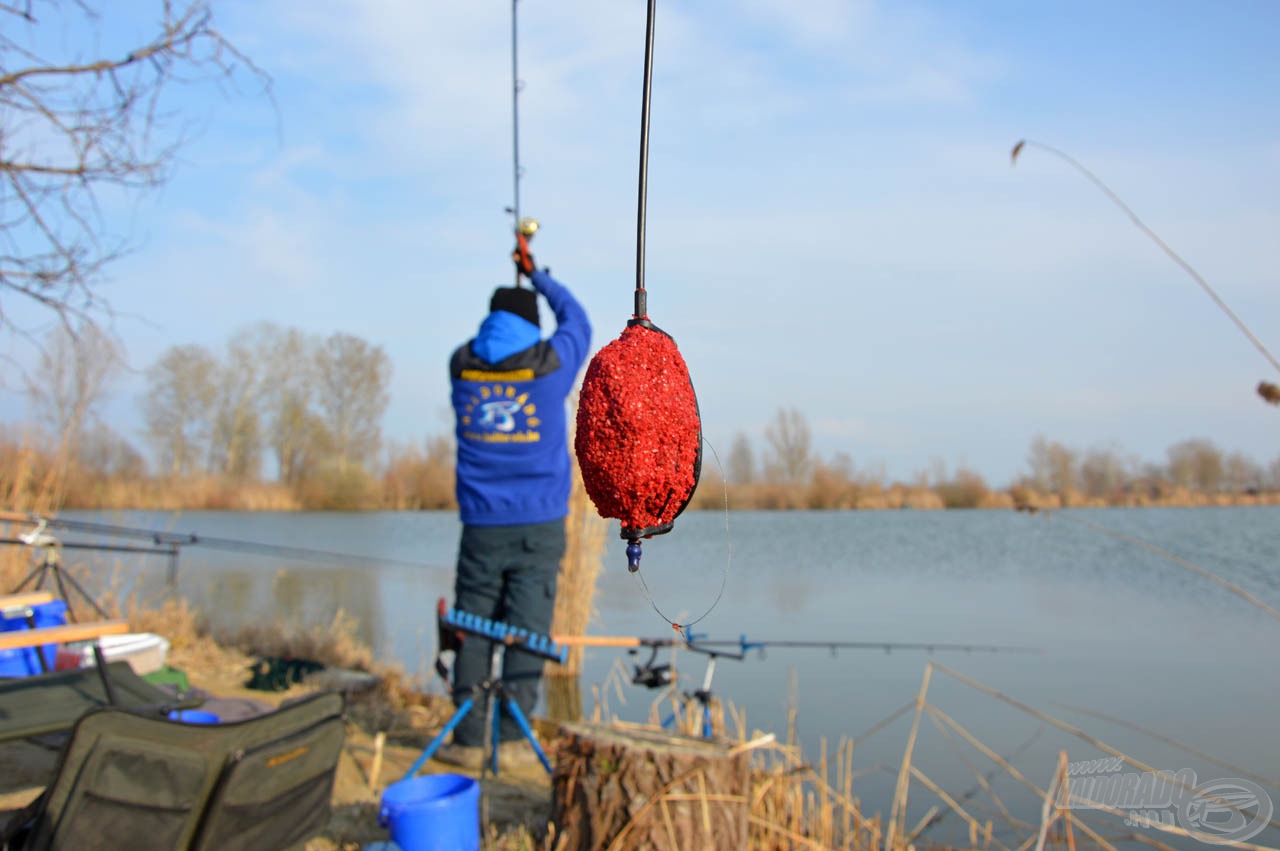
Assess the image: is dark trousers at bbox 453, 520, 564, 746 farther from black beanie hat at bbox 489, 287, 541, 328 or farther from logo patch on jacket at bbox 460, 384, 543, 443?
black beanie hat at bbox 489, 287, 541, 328

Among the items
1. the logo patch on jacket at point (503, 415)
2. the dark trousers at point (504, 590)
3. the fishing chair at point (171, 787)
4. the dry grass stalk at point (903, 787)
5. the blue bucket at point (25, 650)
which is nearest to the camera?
the fishing chair at point (171, 787)

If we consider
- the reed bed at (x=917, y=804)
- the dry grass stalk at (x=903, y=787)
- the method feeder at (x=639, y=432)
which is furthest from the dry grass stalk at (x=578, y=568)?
the method feeder at (x=639, y=432)

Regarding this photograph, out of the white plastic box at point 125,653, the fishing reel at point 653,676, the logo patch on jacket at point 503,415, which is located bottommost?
the white plastic box at point 125,653

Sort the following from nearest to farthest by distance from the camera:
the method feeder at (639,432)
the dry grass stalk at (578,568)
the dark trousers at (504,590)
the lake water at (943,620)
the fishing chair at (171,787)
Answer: the method feeder at (639,432) → the fishing chair at (171,787) → the dark trousers at (504,590) → the lake water at (943,620) → the dry grass stalk at (578,568)

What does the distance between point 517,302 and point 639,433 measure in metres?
3.65

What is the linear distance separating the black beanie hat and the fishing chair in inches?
84.1

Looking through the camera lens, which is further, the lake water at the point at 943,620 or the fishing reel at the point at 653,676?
the lake water at the point at 943,620

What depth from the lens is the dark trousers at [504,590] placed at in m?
4.34

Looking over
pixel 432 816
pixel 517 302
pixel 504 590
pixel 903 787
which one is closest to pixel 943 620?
pixel 504 590

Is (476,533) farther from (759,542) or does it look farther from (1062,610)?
(759,542)

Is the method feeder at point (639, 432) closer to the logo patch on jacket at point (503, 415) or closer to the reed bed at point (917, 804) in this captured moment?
the reed bed at point (917, 804)

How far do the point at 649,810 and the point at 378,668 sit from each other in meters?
4.34

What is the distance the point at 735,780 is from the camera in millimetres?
3014

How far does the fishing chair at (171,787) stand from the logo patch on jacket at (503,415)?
1736mm
